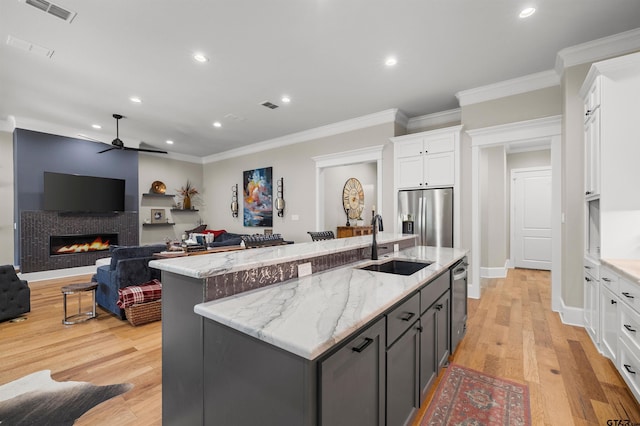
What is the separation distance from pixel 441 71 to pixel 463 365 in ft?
11.1

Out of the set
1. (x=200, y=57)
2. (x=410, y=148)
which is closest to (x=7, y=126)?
(x=200, y=57)

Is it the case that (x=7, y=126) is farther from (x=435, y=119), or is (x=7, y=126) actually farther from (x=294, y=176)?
(x=435, y=119)

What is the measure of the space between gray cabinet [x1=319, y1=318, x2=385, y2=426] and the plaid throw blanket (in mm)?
3114

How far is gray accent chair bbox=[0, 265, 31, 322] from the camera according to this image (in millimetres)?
3319

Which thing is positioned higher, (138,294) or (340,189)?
Result: (340,189)

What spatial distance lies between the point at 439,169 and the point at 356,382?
13.3 ft

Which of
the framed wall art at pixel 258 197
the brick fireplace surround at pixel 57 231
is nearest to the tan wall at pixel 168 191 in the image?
the brick fireplace surround at pixel 57 231

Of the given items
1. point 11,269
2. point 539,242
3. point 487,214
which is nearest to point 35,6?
point 11,269

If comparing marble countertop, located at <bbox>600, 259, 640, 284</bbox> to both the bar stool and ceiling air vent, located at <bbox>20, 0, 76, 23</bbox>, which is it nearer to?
ceiling air vent, located at <bbox>20, 0, 76, 23</bbox>

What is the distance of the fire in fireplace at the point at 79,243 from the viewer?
18.8 feet

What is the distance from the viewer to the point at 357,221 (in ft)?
24.8

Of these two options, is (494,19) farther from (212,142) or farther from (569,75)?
(212,142)

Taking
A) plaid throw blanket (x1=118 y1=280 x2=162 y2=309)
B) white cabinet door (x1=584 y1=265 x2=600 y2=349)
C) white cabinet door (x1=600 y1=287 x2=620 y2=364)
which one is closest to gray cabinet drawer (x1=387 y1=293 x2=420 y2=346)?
white cabinet door (x1=600 y1=287 x2=620 y2=364)

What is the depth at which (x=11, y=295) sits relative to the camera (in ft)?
11.1
